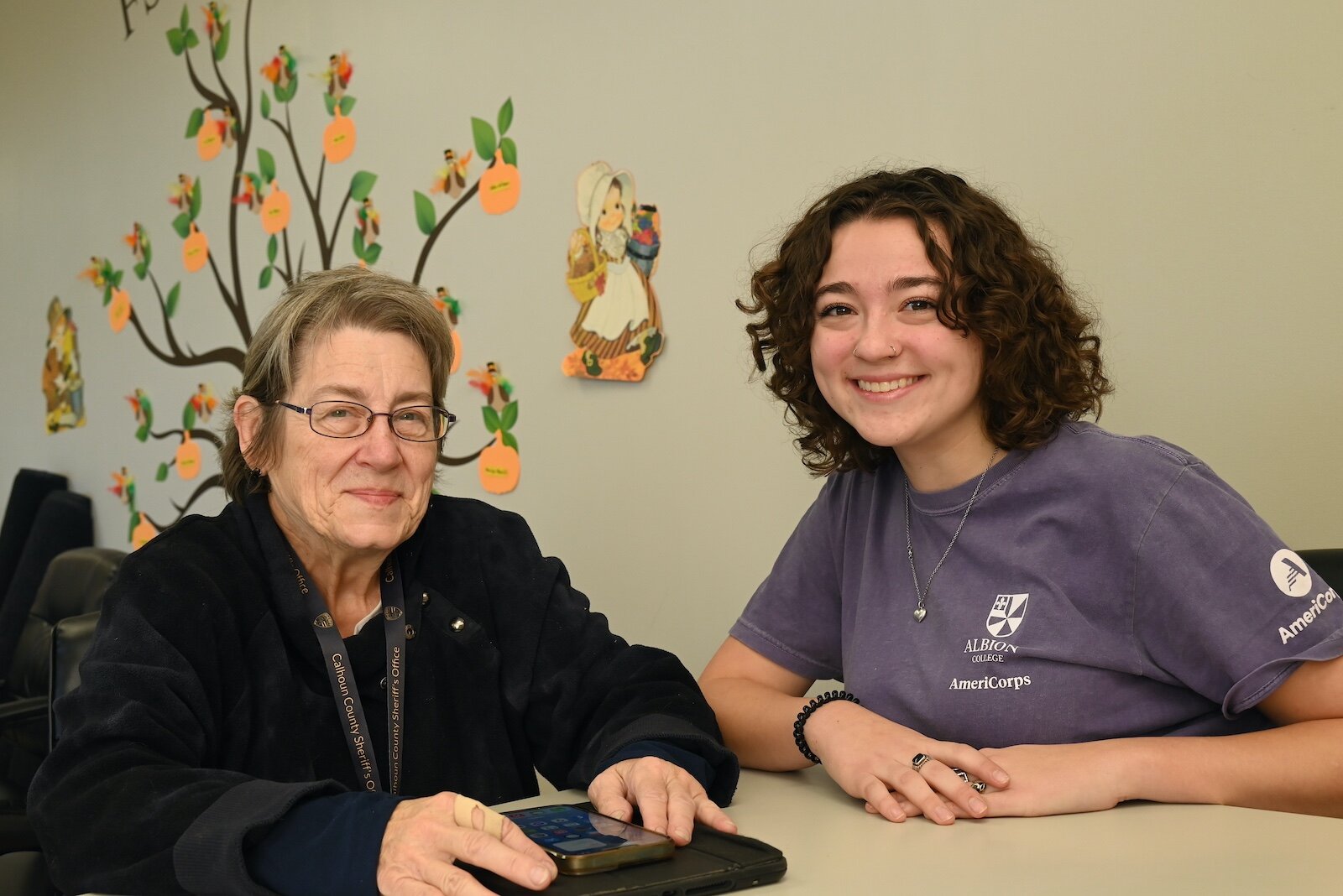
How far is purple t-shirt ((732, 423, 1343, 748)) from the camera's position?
51.3 inches

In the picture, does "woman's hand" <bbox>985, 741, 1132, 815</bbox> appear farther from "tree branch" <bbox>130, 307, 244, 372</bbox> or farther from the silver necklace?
"tree branch" <bbox>130, 307, 244, 372</bbox>

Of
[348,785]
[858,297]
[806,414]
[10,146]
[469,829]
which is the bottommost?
[348,785]

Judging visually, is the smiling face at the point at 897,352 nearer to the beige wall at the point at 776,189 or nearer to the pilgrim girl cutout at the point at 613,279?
the beige wall at the point at 776,189

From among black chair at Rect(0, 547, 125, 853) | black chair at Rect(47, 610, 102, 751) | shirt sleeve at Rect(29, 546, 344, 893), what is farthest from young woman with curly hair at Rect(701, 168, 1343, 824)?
black chair at Rect(0, 547, 125, 853)

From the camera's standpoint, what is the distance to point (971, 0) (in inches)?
82.6

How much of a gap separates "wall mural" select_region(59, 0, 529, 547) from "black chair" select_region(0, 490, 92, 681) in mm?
256

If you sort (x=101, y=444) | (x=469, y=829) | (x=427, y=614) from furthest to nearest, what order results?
1. (x=101, y=444)
2. (x=427, y=614)
3. (x=469, y=829)

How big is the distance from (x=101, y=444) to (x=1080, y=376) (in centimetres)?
421

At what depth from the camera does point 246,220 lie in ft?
13.0

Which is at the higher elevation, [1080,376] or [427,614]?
[1080,376]

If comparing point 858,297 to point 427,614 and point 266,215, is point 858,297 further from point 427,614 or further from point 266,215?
point 266,215

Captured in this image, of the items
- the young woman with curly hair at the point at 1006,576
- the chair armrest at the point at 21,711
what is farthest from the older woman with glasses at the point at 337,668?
the chair armrest at the point at 21,711

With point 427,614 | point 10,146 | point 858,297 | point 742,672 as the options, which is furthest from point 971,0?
point 10,146

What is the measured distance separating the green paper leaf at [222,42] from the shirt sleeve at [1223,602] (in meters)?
3.59
